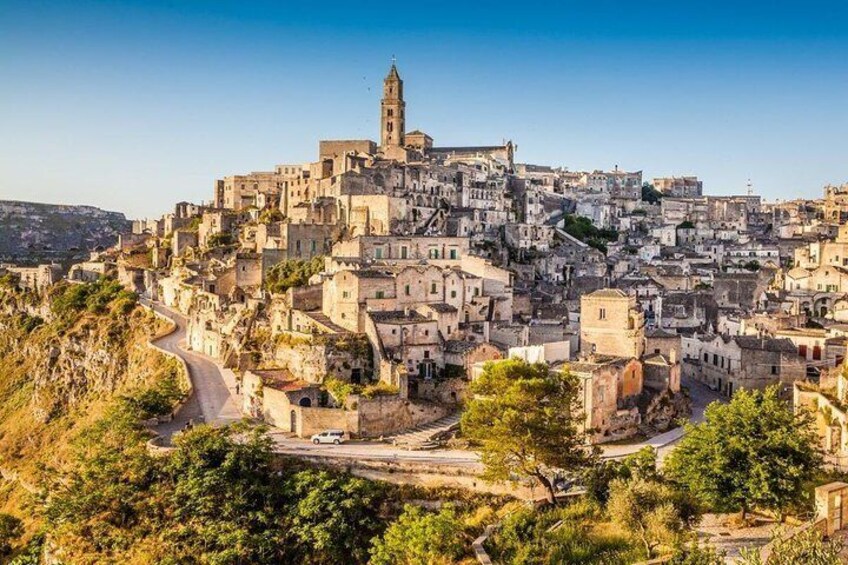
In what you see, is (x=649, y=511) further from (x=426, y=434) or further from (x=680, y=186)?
(x=680, y=186)

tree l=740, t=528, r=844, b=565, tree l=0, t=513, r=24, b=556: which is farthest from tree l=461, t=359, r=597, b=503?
tree l=0, t=513, r=24, b=556

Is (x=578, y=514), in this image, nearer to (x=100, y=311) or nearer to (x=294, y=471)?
(x=294, y=471)

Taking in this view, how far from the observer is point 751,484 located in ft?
74.9

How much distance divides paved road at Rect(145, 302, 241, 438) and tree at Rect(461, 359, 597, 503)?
14.5 meters

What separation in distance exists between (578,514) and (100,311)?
52.5 metres

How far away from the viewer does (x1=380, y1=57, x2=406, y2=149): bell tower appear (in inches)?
3602

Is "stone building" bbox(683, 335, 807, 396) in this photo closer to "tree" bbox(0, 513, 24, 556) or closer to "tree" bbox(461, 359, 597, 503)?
"tree" bbox(461, 359, 597, 503)

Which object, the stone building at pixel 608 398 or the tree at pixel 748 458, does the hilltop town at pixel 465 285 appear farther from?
the tree at pixel 748 458

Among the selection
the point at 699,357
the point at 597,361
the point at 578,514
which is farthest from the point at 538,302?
the point at 578,514

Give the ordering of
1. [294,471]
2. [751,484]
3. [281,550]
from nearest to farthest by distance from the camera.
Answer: [751,484] → [281,550] → [294,471]

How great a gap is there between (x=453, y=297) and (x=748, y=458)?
74.0ft

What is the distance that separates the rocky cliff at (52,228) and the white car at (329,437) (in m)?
105

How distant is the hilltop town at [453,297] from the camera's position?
3547 centimetres

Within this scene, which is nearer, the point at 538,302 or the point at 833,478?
the point at 833,478
